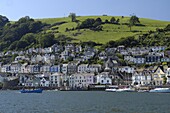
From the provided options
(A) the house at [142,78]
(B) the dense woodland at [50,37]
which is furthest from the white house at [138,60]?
(A) the house at [142,78]

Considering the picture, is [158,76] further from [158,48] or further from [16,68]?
[16,68]

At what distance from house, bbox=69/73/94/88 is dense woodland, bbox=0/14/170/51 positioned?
86.4 ft

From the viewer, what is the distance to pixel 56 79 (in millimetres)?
128250

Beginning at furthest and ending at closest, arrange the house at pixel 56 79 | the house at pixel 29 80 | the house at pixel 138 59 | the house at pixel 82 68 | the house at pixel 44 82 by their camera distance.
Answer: the house at pixel 138 59 < the house at pixel 82 68 < the house at pixel 29 80 < the house at pixel 44 82 < the house at pixel 56 79

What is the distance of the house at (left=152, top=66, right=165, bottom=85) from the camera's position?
115 metres

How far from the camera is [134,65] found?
132 metres

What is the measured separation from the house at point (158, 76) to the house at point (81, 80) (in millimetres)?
17951

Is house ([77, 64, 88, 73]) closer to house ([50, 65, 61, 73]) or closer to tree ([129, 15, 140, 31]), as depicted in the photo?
house ([50, 65, 61, 73])

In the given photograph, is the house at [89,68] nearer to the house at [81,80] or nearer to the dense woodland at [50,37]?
the house at [81,80]

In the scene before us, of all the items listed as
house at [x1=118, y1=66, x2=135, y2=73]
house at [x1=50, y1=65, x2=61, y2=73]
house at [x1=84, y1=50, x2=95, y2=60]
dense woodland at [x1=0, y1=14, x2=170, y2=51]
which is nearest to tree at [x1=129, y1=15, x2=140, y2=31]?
dense woodland at [x1=0, y1=14, x2=170, y2=51]

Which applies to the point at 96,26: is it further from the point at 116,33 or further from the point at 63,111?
the point at 63,111

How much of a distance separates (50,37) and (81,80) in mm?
42829

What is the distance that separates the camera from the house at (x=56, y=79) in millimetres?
127812

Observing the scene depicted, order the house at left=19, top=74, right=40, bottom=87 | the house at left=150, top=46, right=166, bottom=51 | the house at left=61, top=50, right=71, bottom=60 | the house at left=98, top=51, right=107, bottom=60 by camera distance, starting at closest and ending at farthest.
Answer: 1. the house at left=19, top=74, right=40, bottom=87
2. the house at left=150, top=46, right=166, bottom=51
3. the house at left=98, top=51, right=107, bottom=60
4. the house at left=61, top=50, right=71, bottom=60
